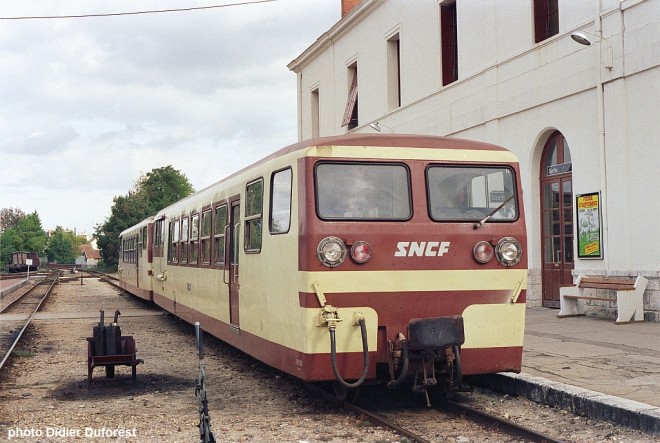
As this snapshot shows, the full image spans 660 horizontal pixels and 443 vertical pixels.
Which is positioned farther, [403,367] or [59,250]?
[59,250]

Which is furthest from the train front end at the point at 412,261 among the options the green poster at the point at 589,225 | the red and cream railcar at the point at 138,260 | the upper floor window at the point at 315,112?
the upper floor window at the point at 315,112

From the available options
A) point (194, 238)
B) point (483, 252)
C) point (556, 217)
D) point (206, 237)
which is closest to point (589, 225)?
point (556, 217)

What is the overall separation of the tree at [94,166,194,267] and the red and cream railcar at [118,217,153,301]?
47.9m

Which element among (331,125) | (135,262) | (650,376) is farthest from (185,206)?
(331,125)

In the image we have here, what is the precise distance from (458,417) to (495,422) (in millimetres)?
547

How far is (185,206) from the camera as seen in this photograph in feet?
46.3

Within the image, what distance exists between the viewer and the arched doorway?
1602 cm

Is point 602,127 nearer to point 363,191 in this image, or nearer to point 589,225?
point 589,225

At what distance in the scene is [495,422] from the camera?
6645 mm

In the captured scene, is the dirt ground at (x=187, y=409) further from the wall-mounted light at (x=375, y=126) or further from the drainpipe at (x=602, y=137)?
the wall-mounted light at (x=375, y=126)

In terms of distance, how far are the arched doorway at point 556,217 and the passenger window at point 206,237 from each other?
303 inches

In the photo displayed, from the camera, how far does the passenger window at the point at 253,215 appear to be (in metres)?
8.25

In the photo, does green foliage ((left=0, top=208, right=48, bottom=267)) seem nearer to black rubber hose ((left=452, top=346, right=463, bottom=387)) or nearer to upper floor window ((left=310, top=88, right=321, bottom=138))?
upper floor window ((left=310, top=88, right=321, bottom=138))

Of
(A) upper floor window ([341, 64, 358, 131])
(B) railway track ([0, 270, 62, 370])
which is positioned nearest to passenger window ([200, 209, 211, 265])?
(B) railway track ([0, 270, 62, 370])
